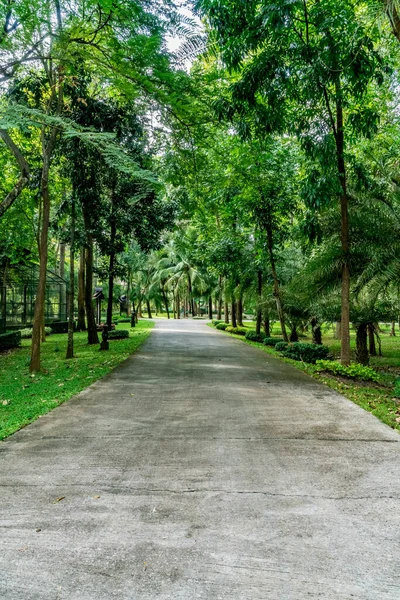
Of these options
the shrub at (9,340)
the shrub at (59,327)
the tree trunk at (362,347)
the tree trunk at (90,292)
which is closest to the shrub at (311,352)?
the tree trunk at (362,347)

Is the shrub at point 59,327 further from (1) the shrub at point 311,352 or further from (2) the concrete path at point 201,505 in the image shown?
(2) the concrete path at point 201,505

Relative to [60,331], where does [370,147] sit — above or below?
above

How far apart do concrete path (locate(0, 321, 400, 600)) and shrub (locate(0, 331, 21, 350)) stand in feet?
33.5

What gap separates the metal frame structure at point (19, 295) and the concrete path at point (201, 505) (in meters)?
14.1

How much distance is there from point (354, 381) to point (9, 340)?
12.3 m

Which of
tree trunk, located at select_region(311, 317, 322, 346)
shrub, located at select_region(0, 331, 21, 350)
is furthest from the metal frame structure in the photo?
tree trunk, located at select_region(311, 317, 322, 346)

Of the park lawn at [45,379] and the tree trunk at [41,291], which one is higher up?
the tree trunk at [41,291]

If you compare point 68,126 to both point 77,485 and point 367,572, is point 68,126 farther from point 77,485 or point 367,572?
point 367,572

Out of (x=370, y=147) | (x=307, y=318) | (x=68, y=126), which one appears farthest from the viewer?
(x=307, y=318)

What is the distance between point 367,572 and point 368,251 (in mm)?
9381

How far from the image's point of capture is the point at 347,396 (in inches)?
279

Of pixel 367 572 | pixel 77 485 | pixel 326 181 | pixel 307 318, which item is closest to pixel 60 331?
pixel 307 318

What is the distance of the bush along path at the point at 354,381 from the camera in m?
6.29

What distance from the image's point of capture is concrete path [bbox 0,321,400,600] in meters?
2.25
